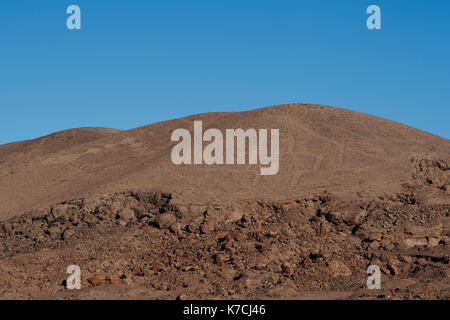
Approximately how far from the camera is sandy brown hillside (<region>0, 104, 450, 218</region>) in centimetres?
1984

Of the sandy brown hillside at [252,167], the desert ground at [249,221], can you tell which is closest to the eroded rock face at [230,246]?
the desert ground at [249,221]

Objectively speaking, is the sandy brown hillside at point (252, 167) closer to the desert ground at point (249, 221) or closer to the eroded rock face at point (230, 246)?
the desert ground at point (249, 221)

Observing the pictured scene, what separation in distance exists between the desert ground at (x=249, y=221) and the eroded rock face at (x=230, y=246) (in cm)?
4

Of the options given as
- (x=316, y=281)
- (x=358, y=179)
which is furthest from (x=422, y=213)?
(x=316, y=281)

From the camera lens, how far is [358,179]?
20.1 m

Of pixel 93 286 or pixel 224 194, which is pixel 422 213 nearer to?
pixel 224 194

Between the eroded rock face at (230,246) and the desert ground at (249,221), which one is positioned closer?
the eroded rock face at (230,246)

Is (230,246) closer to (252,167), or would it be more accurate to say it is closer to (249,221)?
(249,221)

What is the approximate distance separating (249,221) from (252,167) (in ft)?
11.0

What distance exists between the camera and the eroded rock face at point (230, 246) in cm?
1568

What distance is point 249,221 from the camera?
17938 millimetres

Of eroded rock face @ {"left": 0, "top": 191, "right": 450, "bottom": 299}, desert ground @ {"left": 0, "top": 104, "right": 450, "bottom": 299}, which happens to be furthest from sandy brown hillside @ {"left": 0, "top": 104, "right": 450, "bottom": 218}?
eroded rock face @ {"left": 0, "top": 191, "right": 450, "bottom": 299}

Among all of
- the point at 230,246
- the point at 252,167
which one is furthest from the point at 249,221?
the point at 252,167
